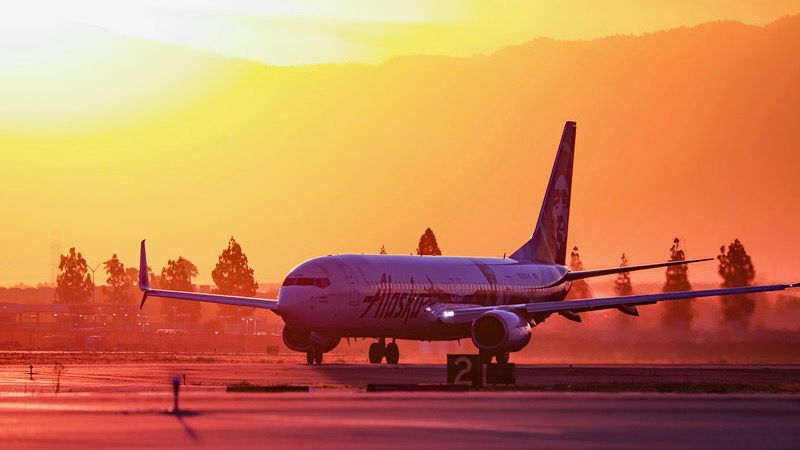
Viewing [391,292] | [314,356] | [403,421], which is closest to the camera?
[403,421]

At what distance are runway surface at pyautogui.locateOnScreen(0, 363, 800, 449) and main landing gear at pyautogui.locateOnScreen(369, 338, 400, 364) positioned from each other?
82.1 feet

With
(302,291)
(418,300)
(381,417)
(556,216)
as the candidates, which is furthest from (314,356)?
(381,417)

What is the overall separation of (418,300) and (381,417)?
43.8 m

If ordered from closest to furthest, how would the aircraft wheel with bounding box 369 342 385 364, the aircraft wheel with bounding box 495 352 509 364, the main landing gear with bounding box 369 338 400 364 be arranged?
the aircraft wheel with bounding box 495 352 509 364 → the main landing gear with bounding box 369 338 400 364 → the aircraft wheel with bounding box 369 342 385 364

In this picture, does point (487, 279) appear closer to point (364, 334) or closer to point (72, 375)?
point (364, 334)

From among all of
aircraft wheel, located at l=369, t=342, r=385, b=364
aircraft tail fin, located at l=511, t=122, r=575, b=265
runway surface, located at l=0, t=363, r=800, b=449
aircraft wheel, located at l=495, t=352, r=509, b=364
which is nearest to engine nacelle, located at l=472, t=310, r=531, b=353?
aircraft wheel, located at l=495, t=352, r=509, b=364

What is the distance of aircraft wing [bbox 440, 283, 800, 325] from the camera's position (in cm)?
7381

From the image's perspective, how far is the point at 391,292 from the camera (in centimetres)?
7538

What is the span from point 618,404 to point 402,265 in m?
39.0

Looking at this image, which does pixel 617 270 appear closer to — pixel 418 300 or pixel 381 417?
pixel 418 300

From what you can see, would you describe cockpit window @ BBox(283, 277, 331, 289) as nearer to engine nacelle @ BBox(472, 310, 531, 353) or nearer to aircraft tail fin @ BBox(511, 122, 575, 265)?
engine nacelle @ BBox(472, 310, 531, 353)

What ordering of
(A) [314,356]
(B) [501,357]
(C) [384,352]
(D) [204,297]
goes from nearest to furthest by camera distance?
(B) [501,357] → (A) [314,356] → (C) [384,352] → (D) [204,297]

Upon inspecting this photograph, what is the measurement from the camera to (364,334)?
249 ft

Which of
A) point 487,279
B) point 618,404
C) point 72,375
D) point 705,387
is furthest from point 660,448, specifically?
point 487,279
